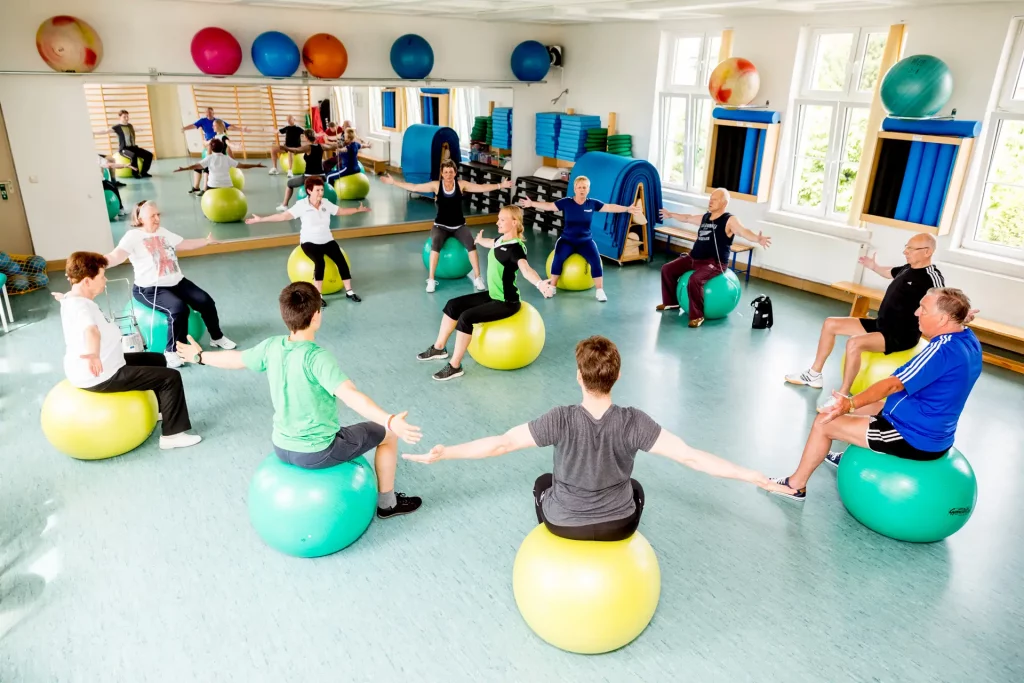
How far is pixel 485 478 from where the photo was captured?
3.93 m

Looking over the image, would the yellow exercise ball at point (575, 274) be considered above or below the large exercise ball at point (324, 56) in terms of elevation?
below

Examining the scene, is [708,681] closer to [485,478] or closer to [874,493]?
[874,493]

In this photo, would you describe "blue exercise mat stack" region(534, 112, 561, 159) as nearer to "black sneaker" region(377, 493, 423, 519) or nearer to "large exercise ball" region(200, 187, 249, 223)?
"large exercise ball" region(200, 187, 249, 223)

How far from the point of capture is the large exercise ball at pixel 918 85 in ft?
19.1

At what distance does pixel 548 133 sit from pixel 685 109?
6.89 feet

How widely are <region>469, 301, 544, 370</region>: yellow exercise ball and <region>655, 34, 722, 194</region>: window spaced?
4366 mm

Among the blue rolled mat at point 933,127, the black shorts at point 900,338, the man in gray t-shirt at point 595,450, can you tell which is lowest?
the black shorts at point 900,338

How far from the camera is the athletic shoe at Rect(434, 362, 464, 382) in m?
5.15

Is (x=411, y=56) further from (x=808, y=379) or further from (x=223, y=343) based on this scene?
(x=808, y=379)

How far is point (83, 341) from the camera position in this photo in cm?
355

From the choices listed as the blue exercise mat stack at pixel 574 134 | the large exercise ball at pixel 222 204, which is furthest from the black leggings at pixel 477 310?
the large exercise ball at pixel 222 204

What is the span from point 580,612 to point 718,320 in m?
4.58

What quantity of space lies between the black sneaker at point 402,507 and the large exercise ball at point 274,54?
238 inches

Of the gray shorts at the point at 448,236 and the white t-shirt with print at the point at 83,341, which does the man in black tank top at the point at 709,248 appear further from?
the white t-shirt with print at the point at 83,341
